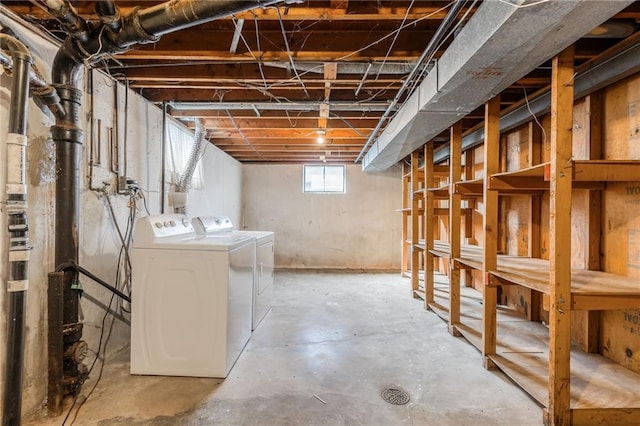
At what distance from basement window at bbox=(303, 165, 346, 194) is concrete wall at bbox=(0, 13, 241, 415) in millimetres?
3659

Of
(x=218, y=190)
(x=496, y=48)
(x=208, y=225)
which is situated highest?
(x=496, y=48)

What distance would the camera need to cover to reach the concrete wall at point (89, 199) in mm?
1811

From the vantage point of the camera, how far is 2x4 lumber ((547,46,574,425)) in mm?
1663

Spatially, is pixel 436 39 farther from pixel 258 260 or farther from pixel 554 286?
pixel 258 260

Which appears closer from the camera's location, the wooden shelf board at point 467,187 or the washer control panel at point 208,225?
the wooden shelf board at point 467,187

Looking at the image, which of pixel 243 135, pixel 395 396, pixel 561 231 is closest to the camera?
pixel 561 231

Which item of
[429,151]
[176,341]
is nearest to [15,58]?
[176,341]

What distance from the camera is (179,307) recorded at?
2199 millimetres

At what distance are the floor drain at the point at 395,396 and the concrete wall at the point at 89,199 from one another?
6.84 ft

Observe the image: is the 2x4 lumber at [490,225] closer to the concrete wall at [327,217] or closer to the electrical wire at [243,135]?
the electrical wire at [243,135]

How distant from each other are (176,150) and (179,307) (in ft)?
6.65

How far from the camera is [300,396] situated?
1.99 meters

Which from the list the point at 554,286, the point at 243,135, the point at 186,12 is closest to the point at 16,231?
the point at 186,12

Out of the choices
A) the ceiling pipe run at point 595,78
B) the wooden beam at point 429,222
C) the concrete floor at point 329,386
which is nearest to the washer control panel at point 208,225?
the concrete floor at point 329,386
